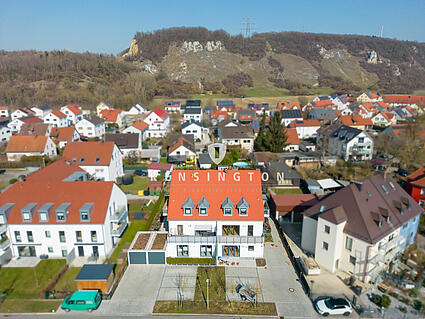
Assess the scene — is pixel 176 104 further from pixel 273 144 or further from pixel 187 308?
pixel 187 308

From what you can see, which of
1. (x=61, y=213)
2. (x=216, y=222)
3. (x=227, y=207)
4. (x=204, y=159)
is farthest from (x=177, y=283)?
(x=204, y=159)

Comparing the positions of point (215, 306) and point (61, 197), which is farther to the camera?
point (61, 197)

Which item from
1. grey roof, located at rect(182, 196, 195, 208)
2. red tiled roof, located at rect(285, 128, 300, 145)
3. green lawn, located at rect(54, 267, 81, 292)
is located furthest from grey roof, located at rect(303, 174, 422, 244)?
red tiled roof, located at rect(285, 128, 300, 145)

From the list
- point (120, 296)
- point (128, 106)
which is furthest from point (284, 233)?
point (128, 106)

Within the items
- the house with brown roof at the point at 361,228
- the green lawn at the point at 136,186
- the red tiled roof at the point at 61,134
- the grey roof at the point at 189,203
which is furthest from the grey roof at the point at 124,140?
the house with brown roof at the point at 361,228

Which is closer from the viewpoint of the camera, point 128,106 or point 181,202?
point 181,202

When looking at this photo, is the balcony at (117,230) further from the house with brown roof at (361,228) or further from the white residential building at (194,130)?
the white residential building at (194,130)

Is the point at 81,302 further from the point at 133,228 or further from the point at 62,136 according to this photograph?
the point at 62,136
